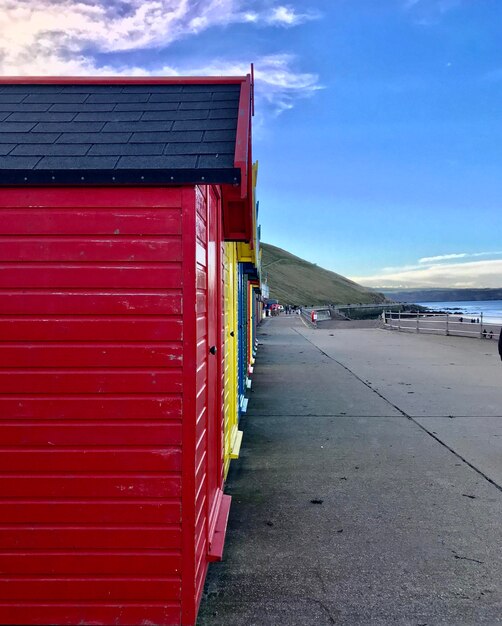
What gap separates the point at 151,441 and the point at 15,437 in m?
0.76

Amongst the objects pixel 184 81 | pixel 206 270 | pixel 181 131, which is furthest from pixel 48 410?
pixel 184 81

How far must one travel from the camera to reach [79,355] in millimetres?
3049

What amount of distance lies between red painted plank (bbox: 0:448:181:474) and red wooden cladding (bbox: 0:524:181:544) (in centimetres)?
32

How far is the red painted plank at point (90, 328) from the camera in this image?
3.03 metres

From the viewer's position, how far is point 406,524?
177 inches

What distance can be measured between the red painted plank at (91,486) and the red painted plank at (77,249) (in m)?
1.22

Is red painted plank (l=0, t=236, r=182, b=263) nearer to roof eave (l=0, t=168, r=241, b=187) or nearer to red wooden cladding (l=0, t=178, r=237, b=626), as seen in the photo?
red wooden cladding (l=0, t=178, r=237, b=626)

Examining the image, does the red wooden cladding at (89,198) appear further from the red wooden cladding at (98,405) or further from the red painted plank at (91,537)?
the red painted plank at (91,537)

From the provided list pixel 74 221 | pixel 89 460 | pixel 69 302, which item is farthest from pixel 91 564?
pixel 74 221

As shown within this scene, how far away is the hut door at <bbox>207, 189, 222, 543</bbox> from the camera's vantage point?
3.89 m

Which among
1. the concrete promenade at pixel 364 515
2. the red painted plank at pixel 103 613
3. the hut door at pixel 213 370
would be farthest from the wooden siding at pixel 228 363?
the red painted plank at pixel 103 613

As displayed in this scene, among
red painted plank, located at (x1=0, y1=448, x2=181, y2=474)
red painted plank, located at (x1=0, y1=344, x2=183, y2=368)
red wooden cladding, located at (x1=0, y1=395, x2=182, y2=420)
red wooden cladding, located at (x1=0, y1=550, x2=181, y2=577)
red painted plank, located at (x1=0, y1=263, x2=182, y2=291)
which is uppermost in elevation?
red painted plank, located at (x1=0, y1=263, x2=182, y2=291)

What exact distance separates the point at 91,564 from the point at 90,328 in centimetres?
132

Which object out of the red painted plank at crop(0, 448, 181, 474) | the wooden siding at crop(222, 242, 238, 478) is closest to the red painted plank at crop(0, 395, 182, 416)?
the red painted plank at crop(0, 448, 181, 474)
